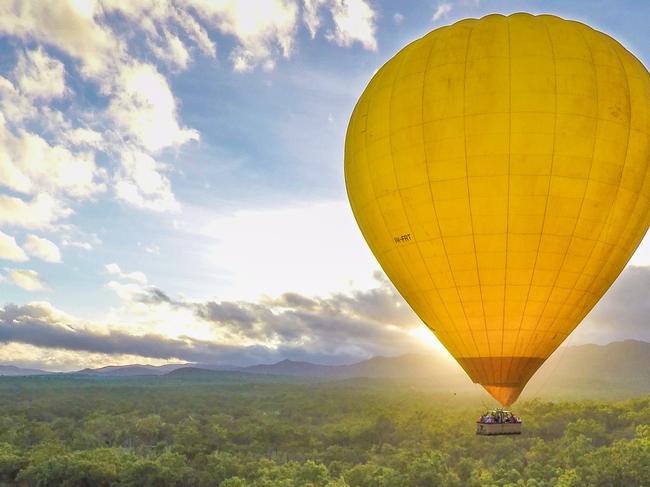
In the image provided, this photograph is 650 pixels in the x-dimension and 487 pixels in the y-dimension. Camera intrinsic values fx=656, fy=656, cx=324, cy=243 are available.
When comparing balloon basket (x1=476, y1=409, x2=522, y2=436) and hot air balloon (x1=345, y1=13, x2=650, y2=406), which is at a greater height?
hot air balloon (x1=345, y1=13, x2=650, y2=406)

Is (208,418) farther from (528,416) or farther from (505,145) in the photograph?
(505,145)

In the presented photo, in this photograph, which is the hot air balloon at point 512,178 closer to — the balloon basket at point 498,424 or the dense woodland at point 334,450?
the balloon basket at point 498,424

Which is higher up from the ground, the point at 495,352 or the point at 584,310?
the point at 584,310

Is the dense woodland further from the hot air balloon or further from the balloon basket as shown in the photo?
the hot air balloon

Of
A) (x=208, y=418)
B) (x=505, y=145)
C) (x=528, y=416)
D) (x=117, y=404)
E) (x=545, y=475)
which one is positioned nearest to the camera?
A: (x=505, y=145)

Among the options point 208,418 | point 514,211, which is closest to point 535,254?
point 514,211

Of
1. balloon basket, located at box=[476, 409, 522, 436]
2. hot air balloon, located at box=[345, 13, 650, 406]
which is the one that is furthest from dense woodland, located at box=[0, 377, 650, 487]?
hot air balloon, located at box=[345, 13, 650, 406]

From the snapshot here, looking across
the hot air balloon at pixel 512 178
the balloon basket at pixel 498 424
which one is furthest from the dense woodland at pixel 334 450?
the hot air balloon at pixel 512 178
